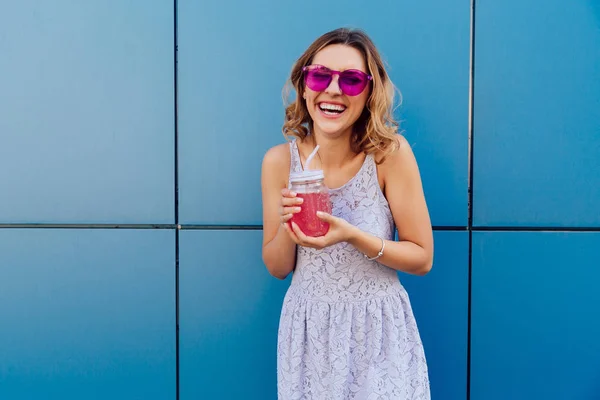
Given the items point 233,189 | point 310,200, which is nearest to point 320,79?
point 310,200

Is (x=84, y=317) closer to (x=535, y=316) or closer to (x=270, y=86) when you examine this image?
(x=270, y=86)

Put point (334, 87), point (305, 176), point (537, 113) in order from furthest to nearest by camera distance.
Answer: point (537, 113)
point (334, 87)
point (305, 176)

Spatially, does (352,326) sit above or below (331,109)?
below

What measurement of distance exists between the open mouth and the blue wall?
0.67 m

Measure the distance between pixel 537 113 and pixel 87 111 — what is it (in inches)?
74.1

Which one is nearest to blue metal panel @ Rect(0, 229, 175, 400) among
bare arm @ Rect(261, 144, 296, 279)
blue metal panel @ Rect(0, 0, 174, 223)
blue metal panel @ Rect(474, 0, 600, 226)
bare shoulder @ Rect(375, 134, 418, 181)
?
blue metal panel @ Rect(0, 0, 174, 223)

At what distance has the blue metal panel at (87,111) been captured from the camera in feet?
7.06

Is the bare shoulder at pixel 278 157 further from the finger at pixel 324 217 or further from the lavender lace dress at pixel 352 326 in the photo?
the finger at pixel 324 217

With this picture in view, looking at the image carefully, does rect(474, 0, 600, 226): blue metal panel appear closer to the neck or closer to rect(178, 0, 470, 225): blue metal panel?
rect(178, 0, 470, 225): blue metal panel

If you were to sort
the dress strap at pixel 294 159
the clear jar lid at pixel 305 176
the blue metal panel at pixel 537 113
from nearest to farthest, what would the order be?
the clear jar lid at pixel 305 176 → the dress strap at pixel 294 159 → the blue metal panel at pixel 537 113

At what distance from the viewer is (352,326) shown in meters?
1.49

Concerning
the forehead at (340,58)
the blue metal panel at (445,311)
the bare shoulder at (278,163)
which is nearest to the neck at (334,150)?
the bare shoulder at (278,163)

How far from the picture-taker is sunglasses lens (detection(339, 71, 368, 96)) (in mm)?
1472

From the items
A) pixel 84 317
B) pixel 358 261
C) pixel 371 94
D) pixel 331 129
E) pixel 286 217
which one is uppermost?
pixel 371 94
